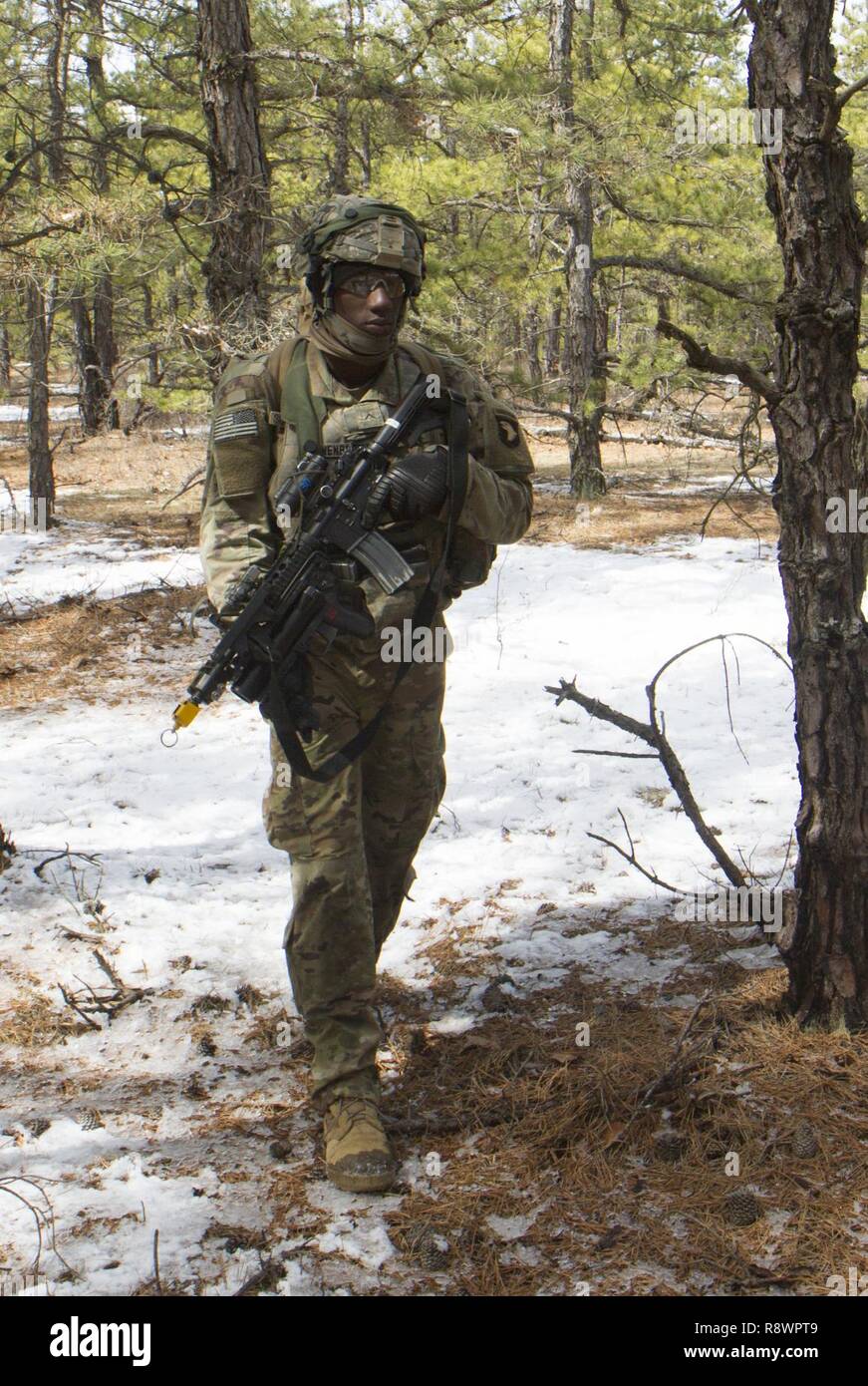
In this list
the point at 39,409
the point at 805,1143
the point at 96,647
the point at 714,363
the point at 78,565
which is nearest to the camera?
the point at 805,1143

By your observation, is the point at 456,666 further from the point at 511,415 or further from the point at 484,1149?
the point at 484,1149

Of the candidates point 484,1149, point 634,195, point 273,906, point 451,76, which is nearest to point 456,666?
point 273,906

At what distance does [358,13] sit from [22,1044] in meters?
16.2

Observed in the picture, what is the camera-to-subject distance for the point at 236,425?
320 centimetres

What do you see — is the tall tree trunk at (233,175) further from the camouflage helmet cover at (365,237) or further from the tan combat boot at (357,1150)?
the tan combat boot at (357,1150)

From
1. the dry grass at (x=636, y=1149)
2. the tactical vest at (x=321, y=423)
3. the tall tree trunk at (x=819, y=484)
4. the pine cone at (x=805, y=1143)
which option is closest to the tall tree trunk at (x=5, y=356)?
the tactical vest at (x=321, y=423)

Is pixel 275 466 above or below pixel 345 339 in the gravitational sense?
below

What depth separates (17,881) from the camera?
14.7ft

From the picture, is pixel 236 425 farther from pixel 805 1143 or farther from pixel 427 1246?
pixel 805 1143

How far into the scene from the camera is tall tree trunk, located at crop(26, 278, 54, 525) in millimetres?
11188

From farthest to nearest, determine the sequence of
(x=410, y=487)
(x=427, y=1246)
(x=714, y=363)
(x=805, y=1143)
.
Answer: (x=410, y=487) < (x=714, y=363) < (x=805, y=1143) < (x=427, y=1246)

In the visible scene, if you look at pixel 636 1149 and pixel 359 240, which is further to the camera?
pixel 359 240

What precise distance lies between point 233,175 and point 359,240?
5.60m

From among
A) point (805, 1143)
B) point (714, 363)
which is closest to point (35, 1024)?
point (805, 1143)
